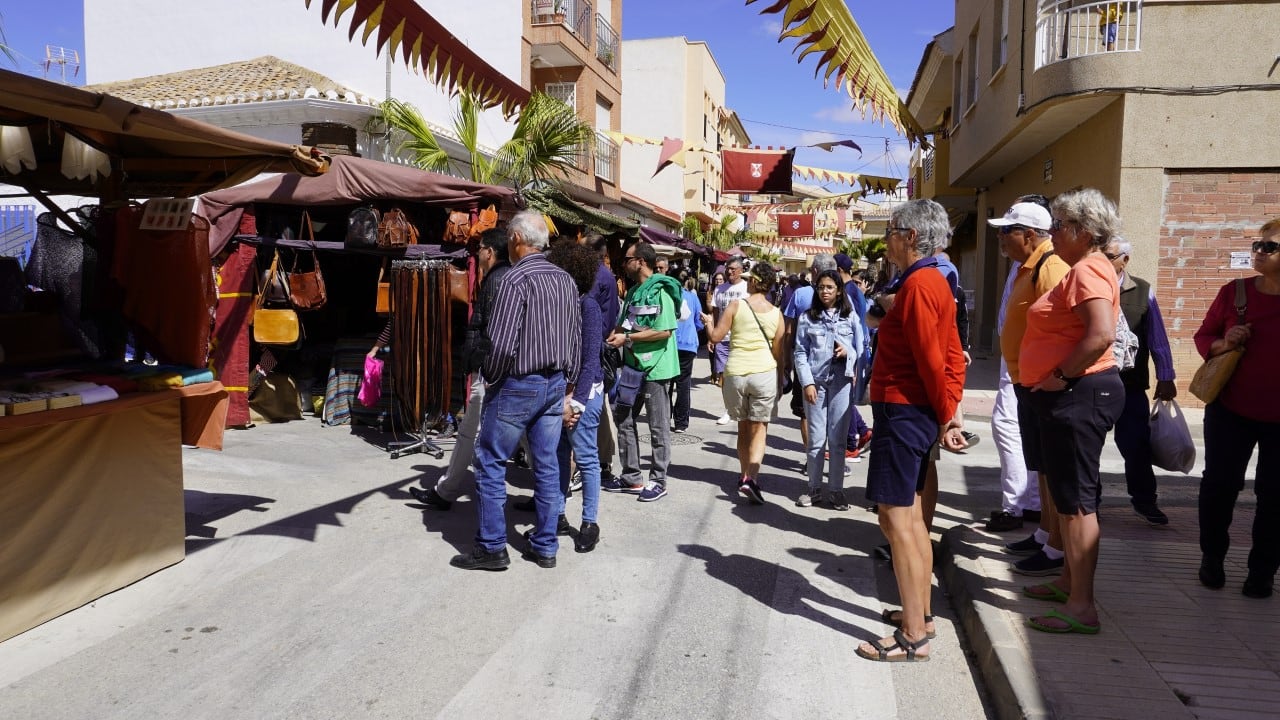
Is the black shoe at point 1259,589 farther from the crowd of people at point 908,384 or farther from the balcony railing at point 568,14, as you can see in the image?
the balcony railing at point 568,14

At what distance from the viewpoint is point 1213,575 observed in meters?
4.23

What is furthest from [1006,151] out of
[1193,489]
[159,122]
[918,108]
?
[159,122]

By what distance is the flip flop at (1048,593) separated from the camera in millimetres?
4012

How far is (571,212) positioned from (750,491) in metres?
5.97

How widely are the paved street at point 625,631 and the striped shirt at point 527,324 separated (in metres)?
1.13

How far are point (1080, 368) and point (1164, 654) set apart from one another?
3.85 feet

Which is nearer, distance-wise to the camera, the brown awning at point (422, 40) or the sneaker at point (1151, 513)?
the brown awning at point (422, 40)

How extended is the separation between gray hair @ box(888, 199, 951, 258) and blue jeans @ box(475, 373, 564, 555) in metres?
1.97

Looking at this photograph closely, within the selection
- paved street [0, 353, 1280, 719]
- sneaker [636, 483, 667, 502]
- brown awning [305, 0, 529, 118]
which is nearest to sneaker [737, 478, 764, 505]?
paved street [0, 353, 1280, 719]

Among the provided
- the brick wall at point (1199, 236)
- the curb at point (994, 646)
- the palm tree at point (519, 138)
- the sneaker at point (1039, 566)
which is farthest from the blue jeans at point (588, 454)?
the brick wall at point (1199, 236)

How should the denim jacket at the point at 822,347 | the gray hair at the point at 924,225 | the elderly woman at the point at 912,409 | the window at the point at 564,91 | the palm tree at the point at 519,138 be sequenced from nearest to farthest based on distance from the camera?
the elderly woman at the point at 912,409
the gray hair at the point at 924,225
the denim jacket at the point at 822,347
the palm tree at the point at 519,138
the window at the point at 564,91

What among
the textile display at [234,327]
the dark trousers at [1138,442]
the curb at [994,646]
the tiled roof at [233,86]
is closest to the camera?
the curb at [994,646]

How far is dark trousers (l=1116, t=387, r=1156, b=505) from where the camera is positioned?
17.6 ft

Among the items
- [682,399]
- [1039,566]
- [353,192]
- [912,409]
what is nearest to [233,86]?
[353,192]
